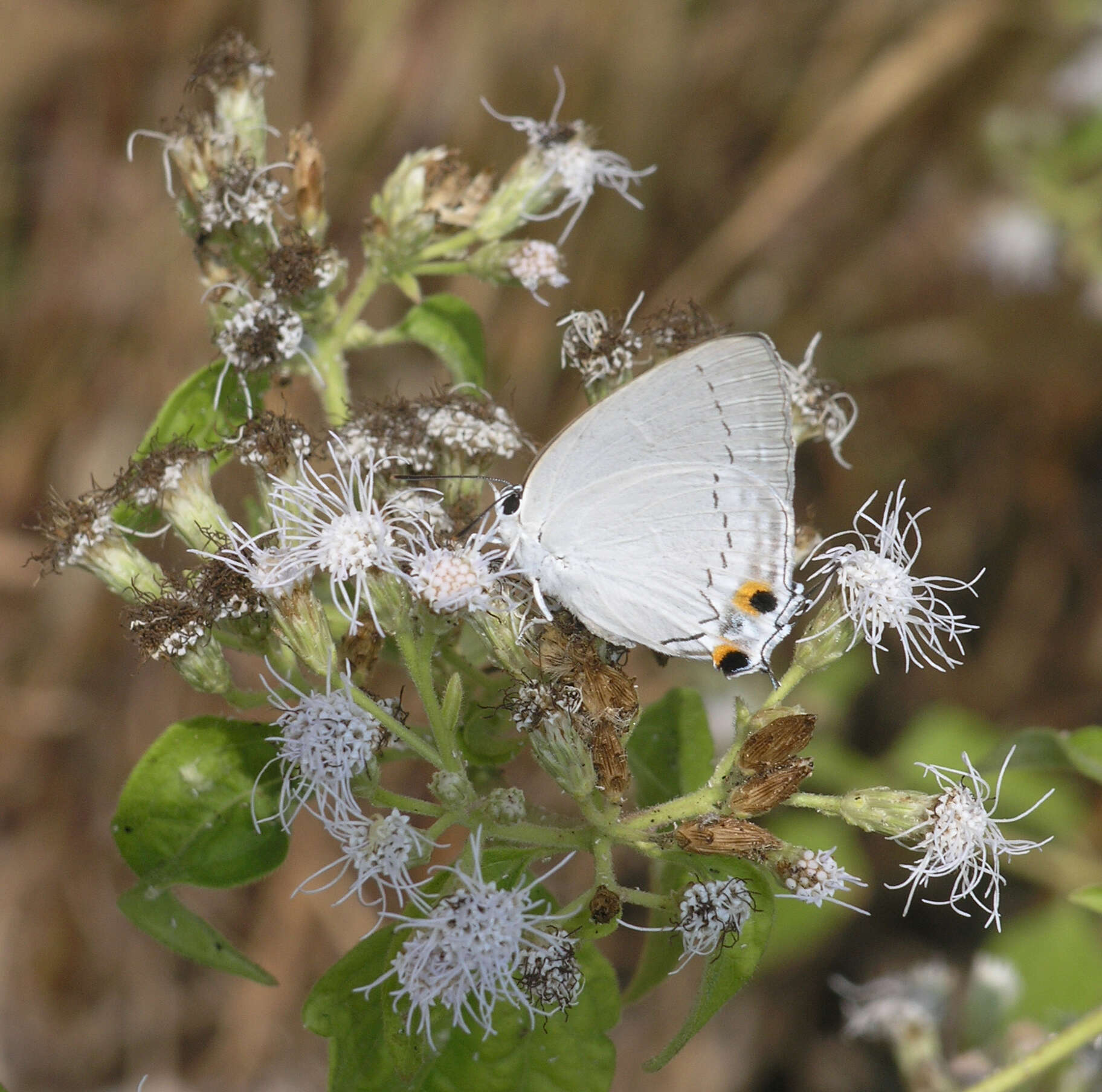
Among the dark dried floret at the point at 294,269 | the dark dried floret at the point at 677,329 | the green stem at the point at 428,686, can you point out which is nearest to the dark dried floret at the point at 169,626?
the green stem at the point at 428,686

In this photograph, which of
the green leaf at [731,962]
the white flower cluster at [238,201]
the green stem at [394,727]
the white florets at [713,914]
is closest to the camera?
the green leaf at [731,962]

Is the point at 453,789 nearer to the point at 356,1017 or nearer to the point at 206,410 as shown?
the point at 356,1017

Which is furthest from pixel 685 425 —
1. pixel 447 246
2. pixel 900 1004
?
pixel 900 1004

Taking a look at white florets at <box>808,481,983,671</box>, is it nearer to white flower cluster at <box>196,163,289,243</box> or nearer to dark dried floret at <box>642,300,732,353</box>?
dark dried floret at <box>642,300,732,353</box>

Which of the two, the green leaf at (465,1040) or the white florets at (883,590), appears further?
the white florets at (883,590)

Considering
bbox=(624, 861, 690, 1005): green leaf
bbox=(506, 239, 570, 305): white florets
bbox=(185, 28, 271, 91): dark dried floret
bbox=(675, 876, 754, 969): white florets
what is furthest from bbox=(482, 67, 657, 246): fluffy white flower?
bbox=(675, 876, 754, 969): white florets

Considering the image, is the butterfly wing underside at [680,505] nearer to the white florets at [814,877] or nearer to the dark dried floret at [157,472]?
the white florets at [814,877]
